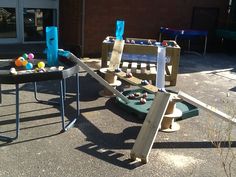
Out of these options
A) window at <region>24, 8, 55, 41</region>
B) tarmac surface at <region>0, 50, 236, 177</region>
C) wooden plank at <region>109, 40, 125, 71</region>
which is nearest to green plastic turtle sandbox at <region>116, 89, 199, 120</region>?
tarmac surface at <region>0, 50, 236, 177</region>

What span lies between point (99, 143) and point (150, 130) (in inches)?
27.2

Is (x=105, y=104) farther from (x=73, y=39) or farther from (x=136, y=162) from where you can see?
(x=73, y=39)

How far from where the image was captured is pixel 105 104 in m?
5.49

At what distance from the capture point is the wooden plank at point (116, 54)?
6242 mm

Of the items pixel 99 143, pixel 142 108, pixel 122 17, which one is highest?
pixel 122 17

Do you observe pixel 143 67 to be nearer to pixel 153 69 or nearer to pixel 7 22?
pixel 153 69

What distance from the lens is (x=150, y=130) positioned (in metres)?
3.85

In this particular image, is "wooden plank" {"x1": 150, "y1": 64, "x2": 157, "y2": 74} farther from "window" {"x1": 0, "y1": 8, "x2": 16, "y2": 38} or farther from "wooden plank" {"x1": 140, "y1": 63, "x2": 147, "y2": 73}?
"window" {"x1": 0, "y1": 8, "x2": 16, "y2": 38}

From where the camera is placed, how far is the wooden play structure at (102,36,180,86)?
6516mm

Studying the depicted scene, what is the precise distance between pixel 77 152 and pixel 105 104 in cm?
176

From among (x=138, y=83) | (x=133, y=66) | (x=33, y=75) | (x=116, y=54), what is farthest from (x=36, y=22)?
(x=33, y=75)

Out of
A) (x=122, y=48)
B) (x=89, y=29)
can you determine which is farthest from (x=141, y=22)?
(x=122, y=48)

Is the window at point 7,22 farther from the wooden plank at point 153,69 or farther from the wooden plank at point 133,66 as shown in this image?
the wooden plank at point 153,69

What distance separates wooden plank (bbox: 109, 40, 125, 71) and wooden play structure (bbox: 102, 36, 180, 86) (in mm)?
167
